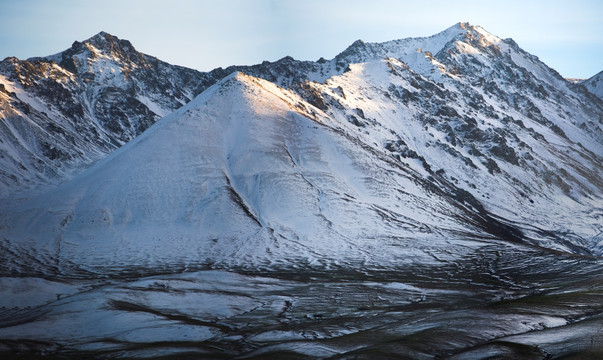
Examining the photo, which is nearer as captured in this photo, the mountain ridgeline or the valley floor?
the valley floor

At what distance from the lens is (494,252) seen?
118188 millimetres

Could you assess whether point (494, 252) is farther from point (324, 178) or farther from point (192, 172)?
point (192, 172)

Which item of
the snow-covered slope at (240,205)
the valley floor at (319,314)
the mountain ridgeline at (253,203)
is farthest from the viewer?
the mountain ridgeline at (253,203)

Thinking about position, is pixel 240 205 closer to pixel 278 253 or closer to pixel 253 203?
pixel 253 203

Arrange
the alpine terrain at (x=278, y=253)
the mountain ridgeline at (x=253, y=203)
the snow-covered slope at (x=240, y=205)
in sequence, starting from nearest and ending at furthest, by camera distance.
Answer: the alpine terrain at (x=278, y=253) → the snow-covered slope at (x=240, y=205) → the mountain ridgeline at (x=253, y=203)

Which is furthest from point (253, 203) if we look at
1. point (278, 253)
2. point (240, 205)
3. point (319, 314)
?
point (319, 314)

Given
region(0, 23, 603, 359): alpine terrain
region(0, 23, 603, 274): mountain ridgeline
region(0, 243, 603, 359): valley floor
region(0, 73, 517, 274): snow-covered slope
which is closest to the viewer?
region(0, 243, 603, 359): valley floor

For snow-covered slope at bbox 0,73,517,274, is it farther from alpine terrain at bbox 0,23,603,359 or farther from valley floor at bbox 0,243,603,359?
valley floor at bbox 0,243,603,359

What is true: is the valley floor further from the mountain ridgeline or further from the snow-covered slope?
the mountain ridgeline

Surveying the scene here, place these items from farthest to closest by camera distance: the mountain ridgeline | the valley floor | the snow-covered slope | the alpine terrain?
the mountain ridgeline, the snow-covered slope, the alpine terrain, the valley floor

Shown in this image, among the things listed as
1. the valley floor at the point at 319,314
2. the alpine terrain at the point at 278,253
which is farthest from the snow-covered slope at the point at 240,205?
the valley floor at the point at 319,314

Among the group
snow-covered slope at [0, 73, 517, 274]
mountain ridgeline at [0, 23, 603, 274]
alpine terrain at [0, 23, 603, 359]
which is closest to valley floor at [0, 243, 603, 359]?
alpine terrain at [0, 23, 603, 359]

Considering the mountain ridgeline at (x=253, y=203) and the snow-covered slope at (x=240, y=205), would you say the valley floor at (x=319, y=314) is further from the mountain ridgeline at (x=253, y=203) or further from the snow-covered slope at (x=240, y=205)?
the mountain ridgeline at (x=253, y=203)

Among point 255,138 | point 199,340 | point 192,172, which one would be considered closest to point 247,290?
point 199,340
